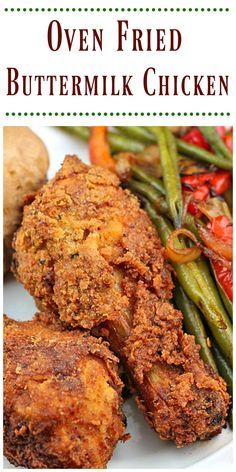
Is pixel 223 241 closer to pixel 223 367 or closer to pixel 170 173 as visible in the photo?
pixel 170 173

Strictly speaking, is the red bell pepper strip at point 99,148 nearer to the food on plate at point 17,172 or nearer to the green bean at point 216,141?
the food on plate at point 17,172

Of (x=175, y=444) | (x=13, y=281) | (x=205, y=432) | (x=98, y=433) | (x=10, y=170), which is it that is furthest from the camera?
(x=13, y=281)

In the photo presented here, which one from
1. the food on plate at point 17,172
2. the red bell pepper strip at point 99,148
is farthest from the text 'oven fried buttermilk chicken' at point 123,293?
the red bell pepper strip at point 99,148

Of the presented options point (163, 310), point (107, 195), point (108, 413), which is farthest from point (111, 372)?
point (107, 195)

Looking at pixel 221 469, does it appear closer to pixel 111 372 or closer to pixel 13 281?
pixel 111 372

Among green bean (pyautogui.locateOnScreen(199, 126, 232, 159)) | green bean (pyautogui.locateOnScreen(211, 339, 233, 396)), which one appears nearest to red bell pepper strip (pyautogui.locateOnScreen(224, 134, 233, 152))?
green bean (pyautogui.locateOnScreen(199, 126, 232, 159))
